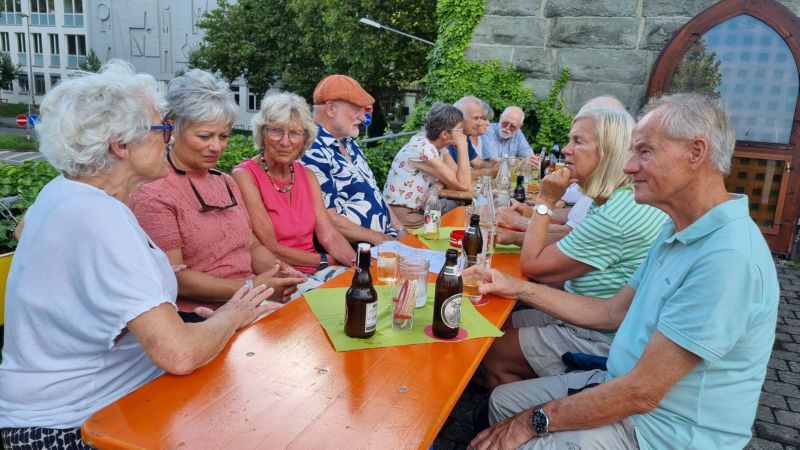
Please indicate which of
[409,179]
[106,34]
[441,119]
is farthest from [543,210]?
[106,34]

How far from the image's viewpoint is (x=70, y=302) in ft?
5.32

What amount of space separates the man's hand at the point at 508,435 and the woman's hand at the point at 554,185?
1.36m

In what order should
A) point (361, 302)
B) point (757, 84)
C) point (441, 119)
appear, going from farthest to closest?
1. point (757, 84)
2. point (441, 119)
3. point (361, 302)

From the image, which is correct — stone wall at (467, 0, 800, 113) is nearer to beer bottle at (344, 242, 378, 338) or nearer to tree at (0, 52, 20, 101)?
beer bottle at (344, 242, 378, 338)

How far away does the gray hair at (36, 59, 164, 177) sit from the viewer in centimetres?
173

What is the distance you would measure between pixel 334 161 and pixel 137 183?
220 centimetres

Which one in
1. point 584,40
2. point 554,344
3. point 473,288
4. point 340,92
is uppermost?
point 584,40

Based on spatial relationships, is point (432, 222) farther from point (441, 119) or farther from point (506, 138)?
point (506, 138)

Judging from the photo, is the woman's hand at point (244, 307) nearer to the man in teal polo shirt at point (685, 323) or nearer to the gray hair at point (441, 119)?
the man in teal polo shirt at point (685, 323)

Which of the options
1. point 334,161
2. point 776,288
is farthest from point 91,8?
point 776,288

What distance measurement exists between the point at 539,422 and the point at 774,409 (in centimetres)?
254

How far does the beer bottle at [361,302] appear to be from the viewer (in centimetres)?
185

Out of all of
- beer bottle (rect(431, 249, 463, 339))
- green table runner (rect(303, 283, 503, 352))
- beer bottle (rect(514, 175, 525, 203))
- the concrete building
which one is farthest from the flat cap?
the concrete building

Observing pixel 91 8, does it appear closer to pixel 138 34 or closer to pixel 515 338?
pixel 138 34
